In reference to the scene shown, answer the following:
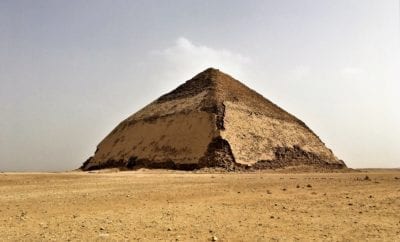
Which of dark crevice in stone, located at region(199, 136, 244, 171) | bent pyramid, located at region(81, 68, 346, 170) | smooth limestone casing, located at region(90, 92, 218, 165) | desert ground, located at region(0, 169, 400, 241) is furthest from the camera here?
smooth limestone casing, located at region(90, 92, 218, 165)

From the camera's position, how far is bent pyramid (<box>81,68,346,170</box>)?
118ft

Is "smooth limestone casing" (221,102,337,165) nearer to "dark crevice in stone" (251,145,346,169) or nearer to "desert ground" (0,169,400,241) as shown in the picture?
"dark crevice in stone" (251,145,346,169)

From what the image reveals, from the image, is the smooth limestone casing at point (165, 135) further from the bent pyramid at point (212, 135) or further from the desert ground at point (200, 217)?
the desert ground at point (200, 217)

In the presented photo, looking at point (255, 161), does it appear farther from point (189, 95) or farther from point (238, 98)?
point (189, 95)

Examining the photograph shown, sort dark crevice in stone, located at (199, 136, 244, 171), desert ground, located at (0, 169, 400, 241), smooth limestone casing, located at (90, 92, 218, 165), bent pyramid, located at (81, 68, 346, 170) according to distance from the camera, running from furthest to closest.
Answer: smooth limestone casing, located at (90, 92, 218, 165)
bent pyramid, located at (81, 68, 346, 170)
dark crevice in stone, located at (199, 136, 244, 171)
desert ground, located at (0, 169, 400, 241)

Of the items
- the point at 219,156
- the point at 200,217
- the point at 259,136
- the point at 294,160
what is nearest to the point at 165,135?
the point at 219,156

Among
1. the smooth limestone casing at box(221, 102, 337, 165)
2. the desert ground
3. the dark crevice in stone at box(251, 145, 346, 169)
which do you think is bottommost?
the desert ground

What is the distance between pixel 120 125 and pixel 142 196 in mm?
42218

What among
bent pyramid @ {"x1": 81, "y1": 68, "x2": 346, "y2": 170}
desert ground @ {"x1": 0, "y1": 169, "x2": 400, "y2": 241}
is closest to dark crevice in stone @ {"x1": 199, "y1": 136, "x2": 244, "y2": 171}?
bent pyramid @ {"x1": 81, "y1": 68, "x2": 346, "y2": 170}

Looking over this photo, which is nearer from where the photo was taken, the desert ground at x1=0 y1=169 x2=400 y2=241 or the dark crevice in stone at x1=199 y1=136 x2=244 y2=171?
the desert ground at x1=0 y1=169 x2=400 y2=241

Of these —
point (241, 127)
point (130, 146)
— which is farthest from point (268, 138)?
point (130, 146)

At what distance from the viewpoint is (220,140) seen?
3581 centimetres

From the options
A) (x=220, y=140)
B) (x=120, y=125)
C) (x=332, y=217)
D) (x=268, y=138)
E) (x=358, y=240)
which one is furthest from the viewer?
(x=120, y=125)

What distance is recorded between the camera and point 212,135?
36.8 meters
